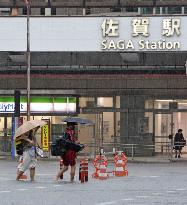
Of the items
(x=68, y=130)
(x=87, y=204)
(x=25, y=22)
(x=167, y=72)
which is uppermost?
(x=25, y=22)

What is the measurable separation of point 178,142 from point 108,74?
6555 mm

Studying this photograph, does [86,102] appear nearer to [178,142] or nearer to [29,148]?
[178,142]

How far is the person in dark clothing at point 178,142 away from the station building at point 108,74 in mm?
2044

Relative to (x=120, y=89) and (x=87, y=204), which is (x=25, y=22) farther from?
(x=87, y=204)

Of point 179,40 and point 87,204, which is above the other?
point 179,40

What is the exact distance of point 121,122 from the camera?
44.0m

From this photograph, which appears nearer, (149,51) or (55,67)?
(149,51)

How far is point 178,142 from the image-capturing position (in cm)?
3984

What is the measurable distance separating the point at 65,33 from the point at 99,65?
131 inches

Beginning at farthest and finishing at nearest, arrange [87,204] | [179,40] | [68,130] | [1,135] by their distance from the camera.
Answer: [1,135] < [179,40] < [68,130] < [87,204]

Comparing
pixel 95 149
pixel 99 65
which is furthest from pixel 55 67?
pixel 95 149

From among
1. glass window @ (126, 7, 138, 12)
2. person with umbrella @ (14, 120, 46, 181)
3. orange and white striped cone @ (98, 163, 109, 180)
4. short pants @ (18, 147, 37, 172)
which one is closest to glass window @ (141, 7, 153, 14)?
glass window @ (126, 7, 138, 12)

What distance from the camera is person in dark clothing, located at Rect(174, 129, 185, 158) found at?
131 ft

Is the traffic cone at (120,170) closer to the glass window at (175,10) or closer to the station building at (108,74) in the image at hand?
the station building at (108,74)
